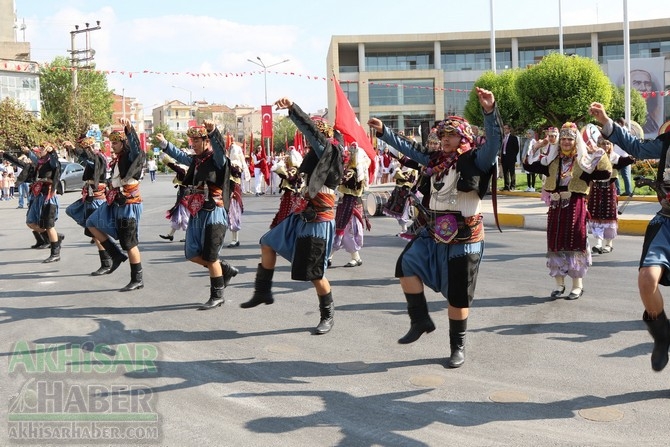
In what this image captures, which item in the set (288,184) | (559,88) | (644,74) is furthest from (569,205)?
(644,74)

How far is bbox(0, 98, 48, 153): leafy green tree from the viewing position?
36.9m

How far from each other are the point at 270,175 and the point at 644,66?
37951mm

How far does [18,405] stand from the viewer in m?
4.74

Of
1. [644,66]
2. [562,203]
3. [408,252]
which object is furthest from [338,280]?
[644,66]

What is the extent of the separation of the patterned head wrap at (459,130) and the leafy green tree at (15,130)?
35185mm

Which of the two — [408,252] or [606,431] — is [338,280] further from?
[606,431]

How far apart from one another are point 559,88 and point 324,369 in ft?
98.3

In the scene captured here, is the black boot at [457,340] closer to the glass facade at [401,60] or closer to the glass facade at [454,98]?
the glass facade at [454,98]

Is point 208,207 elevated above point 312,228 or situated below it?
above

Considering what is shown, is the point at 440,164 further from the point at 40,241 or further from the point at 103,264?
the point at 40,241

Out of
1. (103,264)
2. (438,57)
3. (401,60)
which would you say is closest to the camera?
(103,264)

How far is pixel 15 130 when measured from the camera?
37031 millimetres

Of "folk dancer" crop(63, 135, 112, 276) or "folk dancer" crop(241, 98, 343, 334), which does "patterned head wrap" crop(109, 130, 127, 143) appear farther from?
"folk dancer" crop(241, 98, 343, 334)

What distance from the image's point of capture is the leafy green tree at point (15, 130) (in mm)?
36906
